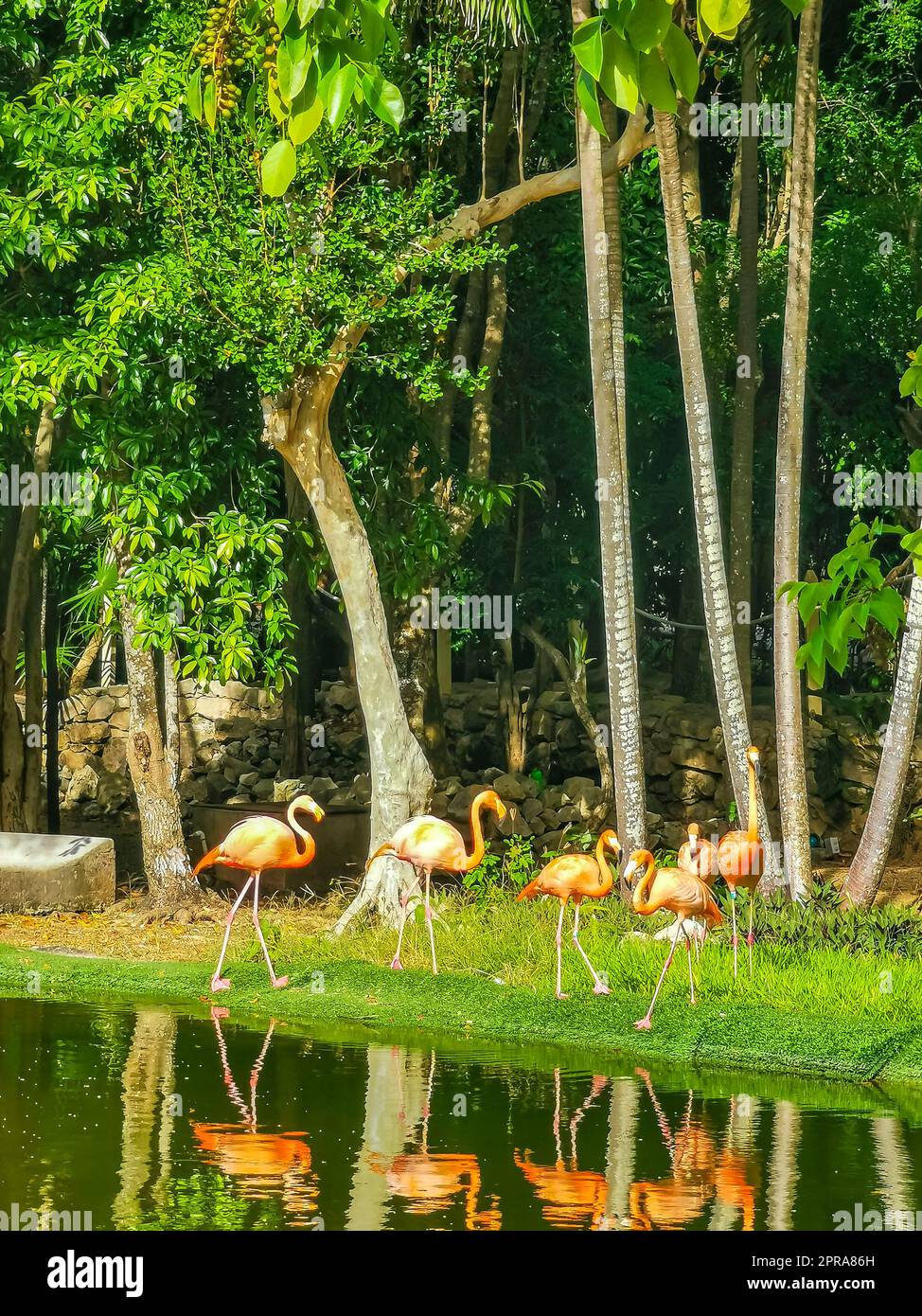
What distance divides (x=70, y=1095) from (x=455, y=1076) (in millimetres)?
1837

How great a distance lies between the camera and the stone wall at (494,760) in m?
18.4

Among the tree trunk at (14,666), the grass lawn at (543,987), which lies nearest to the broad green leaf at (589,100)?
the grass lawn at (543,987)

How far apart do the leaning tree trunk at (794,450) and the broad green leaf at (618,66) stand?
9.21 metres

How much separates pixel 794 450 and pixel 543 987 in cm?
459

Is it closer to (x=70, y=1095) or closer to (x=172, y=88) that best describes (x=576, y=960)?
(x=70, y=1095)

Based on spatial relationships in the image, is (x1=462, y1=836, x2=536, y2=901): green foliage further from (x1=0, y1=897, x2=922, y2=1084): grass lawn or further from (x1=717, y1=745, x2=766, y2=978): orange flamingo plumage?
(x1=717, y1=745, x2=766, y2=978): orange flamingo plumage

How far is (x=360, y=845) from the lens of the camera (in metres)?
14.8

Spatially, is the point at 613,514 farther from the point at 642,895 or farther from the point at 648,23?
the point at 648,23

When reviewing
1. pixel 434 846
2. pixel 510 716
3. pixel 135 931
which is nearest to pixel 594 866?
pixel 434 846

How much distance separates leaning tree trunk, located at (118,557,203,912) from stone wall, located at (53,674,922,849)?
1272 mm

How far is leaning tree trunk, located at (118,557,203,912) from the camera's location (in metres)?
13.8

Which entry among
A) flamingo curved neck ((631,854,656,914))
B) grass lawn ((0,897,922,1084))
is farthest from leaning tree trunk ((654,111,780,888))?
flamingo curved neck ((631,854,656,914))

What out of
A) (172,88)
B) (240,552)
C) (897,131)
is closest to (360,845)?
(240,552)

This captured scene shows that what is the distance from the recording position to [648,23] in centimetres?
273
